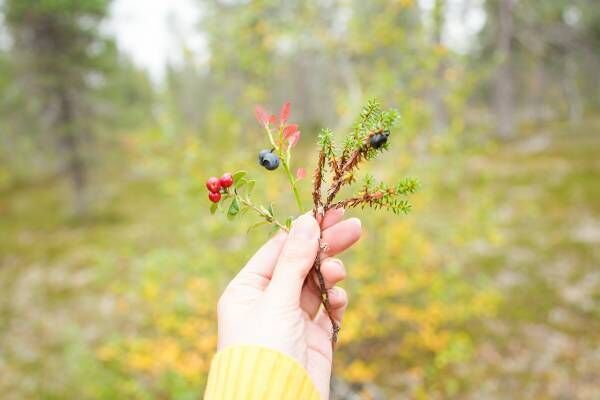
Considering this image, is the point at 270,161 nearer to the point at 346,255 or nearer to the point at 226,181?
the point at 226,181

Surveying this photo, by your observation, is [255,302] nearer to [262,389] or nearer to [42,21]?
[262,389]

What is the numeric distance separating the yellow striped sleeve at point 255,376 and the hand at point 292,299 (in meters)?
0.04

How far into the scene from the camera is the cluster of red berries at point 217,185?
4.71ft

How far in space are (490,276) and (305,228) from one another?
28.3ft

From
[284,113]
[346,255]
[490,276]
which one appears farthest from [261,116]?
[490,276]

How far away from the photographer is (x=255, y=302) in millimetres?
1654

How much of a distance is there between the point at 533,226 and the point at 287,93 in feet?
113

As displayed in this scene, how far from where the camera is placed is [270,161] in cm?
148

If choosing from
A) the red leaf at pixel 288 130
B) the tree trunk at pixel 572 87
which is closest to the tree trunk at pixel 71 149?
the red leaf at pixel 288 130

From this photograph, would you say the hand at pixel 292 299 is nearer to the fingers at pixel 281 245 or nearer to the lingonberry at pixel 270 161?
the fingers at pixel 281 245

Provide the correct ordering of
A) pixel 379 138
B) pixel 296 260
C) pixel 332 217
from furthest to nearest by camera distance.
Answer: pixel 332 217 < pixel 296 260 < pixel 379 138

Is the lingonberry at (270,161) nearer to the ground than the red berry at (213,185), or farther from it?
farther from it

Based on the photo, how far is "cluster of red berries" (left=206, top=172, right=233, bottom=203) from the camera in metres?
1.43

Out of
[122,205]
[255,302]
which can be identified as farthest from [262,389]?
[122,205]
